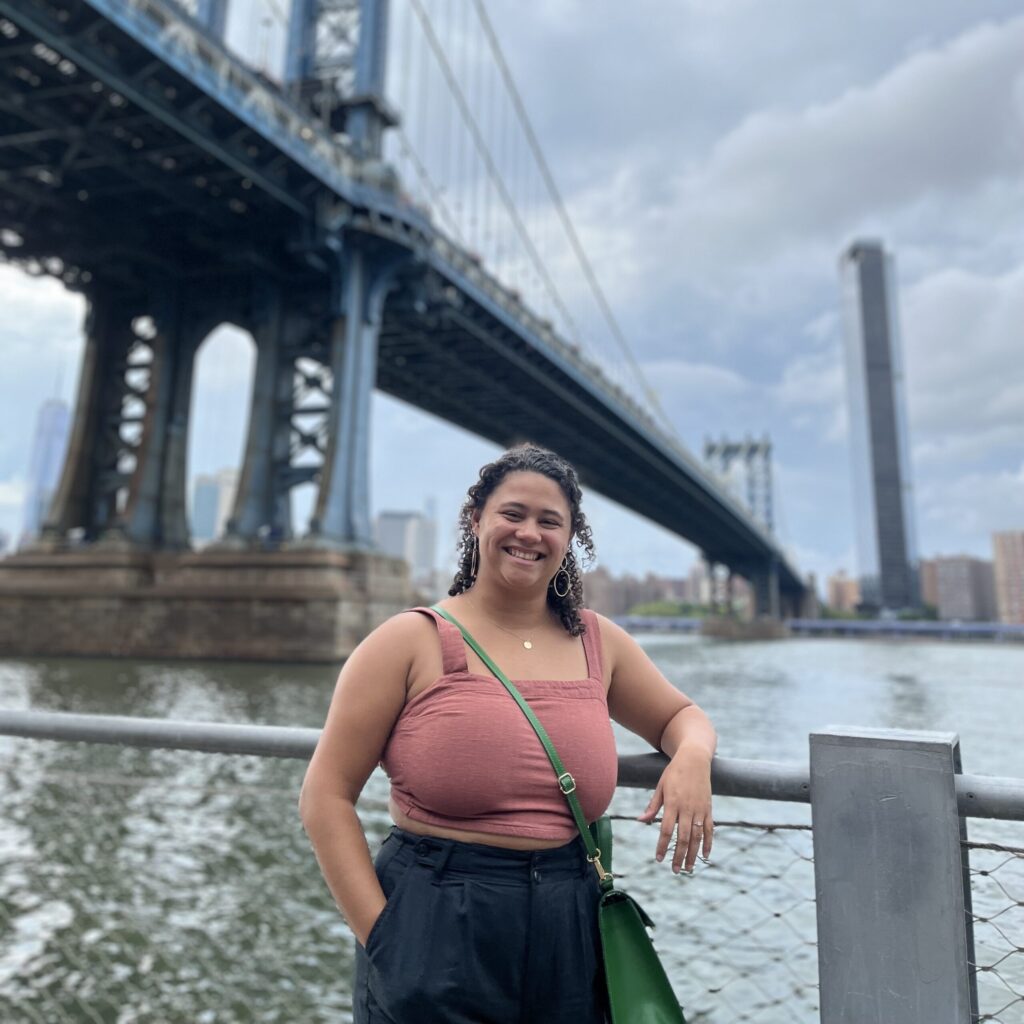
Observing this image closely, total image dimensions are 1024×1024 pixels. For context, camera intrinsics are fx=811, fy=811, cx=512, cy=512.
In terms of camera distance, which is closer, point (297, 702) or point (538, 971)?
point (538, 971)

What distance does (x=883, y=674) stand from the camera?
21859 mm

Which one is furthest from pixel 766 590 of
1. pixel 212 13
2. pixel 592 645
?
pixel 592 645

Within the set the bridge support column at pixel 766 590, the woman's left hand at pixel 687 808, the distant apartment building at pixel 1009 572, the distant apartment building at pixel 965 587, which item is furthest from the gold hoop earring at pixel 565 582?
the distant apartment building at pixel 965 587

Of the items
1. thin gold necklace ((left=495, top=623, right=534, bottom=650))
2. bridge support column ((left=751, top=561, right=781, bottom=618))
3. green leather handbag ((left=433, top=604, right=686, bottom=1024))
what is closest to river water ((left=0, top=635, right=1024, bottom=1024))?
green leather handbag ((left=433, top=604, right=686, bottom=1024))

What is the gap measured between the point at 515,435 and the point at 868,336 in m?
107

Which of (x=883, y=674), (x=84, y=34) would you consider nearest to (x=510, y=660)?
(x=84, y=34)

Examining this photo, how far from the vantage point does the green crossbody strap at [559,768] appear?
119 cm

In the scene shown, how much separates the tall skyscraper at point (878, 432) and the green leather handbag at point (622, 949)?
101m

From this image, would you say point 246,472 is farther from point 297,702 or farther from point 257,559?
point 297,702

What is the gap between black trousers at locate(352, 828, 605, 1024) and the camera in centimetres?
112

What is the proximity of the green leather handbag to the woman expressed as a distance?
0.06 ft

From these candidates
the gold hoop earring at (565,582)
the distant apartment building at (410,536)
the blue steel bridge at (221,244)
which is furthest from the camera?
the distant apartment building at (410,536)

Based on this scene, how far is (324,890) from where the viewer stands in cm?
403

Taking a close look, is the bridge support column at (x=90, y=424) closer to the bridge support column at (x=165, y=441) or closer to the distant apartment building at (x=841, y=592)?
the bridge support column at (x=165, y=441)
